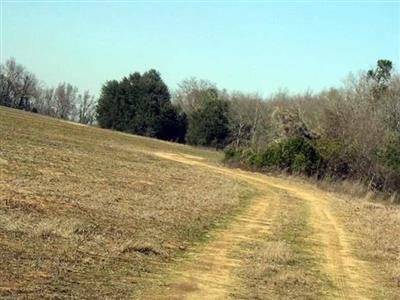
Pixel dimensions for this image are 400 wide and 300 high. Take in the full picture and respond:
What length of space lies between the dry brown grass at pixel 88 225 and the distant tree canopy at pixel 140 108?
6652 centimetres

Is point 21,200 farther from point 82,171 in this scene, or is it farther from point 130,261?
point 82,171

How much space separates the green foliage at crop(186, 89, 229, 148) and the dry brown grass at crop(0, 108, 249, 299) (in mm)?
57458

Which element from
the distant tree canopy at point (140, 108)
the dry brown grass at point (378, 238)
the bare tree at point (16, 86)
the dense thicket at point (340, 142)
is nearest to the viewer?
the dry brown grass at point (378, 238)

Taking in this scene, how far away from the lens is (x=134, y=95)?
9131cm

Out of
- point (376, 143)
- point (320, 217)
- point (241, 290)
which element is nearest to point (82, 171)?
point (320, 217)

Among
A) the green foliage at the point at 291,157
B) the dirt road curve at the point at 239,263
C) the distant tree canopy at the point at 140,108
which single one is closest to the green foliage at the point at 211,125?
the distant tree canopy at the point at 140,108

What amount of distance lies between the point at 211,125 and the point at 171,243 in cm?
6988

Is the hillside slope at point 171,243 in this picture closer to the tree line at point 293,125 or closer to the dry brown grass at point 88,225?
the dry brown grass at point 88,225

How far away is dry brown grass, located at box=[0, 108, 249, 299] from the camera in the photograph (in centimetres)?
840

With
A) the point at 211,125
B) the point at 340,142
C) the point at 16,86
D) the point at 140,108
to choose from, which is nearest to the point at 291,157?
the point at 340,142

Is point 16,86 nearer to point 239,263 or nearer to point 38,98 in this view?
point 38,98

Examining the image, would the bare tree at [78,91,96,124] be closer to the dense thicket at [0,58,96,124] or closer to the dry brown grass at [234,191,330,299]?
the dense thicket at [0,58,96,124]

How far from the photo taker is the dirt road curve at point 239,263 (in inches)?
358

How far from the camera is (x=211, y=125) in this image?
269 ft
